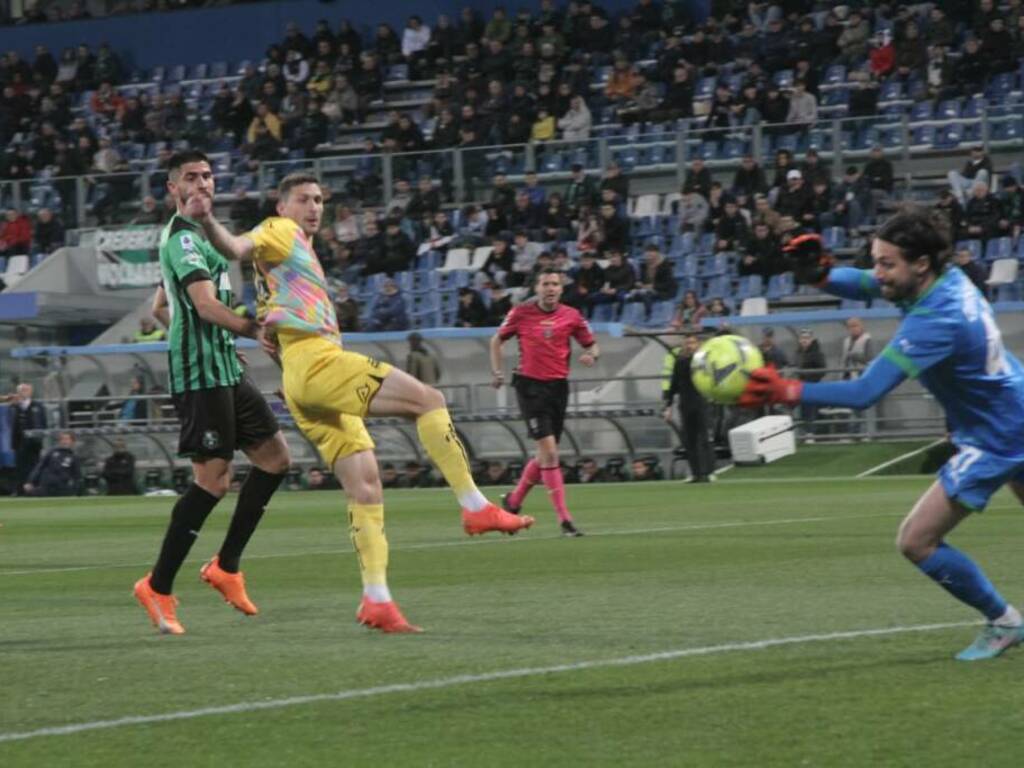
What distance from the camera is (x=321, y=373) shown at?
29.7 feet

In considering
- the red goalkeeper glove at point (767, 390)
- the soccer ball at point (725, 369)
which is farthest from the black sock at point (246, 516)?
the red goalkeeper glove at point (767, 390)

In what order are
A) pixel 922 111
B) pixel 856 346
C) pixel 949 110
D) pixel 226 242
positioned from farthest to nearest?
pixel 922 111, pixel 949 110, pixel 856 346, pixel 226 242

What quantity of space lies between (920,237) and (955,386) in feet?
1.82

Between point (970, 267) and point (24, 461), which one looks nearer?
point (970, 267)

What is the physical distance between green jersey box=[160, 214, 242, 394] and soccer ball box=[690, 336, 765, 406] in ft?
10.8

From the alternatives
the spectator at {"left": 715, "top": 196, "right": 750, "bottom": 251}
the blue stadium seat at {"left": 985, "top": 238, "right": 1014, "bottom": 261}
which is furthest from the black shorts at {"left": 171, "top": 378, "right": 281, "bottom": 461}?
the spectator at {"left": 715, "top": 196, "right": 750, "bottom": 251}

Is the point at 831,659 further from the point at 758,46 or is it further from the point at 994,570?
the point at 758,46

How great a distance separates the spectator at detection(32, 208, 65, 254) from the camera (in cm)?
3681

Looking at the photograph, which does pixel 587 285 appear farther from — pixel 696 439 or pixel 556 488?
pixel 556 488

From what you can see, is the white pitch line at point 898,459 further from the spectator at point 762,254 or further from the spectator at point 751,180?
the spectator at point 751,180

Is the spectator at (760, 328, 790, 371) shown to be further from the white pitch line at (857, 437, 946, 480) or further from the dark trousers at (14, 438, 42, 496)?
the dark trousers at (14, 438, 42, 496)

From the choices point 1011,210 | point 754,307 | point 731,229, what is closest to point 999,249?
point 1011,210

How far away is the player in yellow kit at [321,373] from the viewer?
8938 millimetres

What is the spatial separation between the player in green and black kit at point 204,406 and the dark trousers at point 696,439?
15868 millimetres
